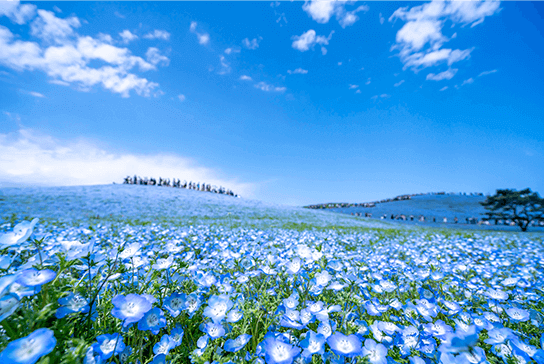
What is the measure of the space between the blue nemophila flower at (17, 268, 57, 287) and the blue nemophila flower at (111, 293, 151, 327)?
29cm

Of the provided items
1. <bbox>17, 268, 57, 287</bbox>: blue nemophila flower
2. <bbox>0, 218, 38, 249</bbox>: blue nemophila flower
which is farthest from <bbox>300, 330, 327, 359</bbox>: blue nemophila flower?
<bbox>0, 218, 38, 249</bbox>: blue nemophila flower

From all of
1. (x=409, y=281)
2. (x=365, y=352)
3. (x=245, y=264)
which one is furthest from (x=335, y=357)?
(x=409, y=281)

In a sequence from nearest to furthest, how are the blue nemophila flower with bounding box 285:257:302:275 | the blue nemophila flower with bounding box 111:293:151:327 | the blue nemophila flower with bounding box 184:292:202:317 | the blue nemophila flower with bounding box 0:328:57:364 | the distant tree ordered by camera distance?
the blue nemophila flower with bounding box 0:328:57:364 → the blue nemophila flower with bounding box 111:293:151:327 → the blue nemophila flower with bounding box 184:292:202:317 → the blue nemophila flower with bounding box 285:257:302:275 → the distant tree

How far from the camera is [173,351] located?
1.66 metres

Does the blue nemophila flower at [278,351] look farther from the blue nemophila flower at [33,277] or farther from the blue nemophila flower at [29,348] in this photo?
the blue nemophila flower at [33,277]

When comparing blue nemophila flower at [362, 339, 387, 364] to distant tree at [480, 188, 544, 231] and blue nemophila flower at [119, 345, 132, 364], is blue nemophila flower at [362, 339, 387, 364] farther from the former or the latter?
distant tree at [480, 188, 544, 231]

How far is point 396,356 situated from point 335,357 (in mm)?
460

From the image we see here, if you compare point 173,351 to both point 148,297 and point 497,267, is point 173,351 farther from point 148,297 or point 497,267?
point 497,267

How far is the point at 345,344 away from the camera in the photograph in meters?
1.26

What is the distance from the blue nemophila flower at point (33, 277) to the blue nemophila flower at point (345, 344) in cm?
130

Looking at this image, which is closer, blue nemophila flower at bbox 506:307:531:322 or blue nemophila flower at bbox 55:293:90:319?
blue nemophila flower at bbox 55:293:90:319

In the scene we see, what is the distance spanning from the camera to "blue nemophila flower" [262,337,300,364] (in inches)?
46.3

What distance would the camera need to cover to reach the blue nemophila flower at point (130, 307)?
1.10 m

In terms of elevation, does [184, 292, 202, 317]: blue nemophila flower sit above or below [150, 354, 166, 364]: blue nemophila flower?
above
